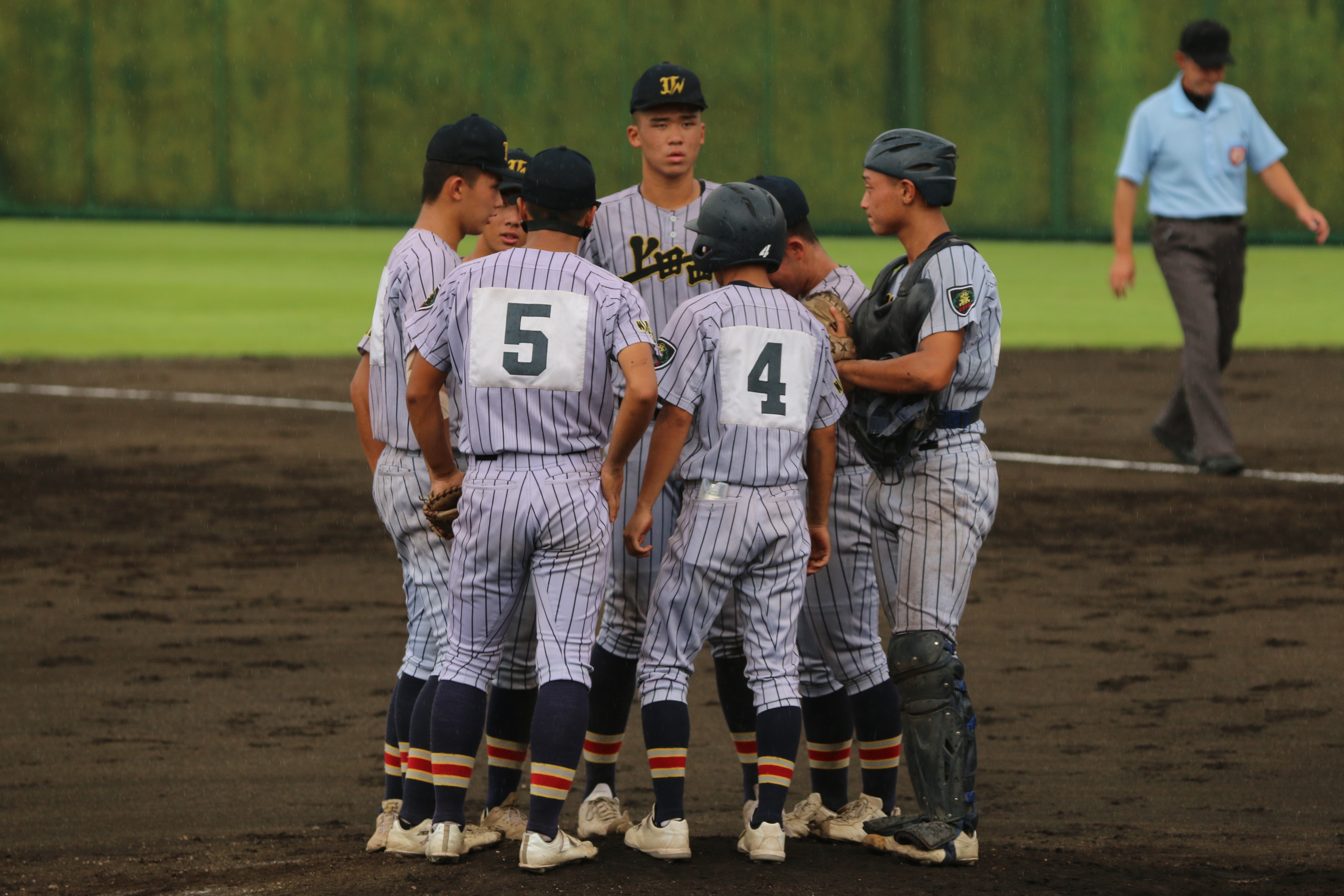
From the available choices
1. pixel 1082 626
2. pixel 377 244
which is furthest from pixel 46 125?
pixel 1082 626

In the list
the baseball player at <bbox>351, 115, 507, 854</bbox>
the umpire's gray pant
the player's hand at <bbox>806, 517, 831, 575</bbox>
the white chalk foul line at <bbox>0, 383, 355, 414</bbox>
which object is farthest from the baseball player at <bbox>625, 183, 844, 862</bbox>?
Result: the white chalk foul line at <bbox>0, 383, 355, 414</bbox>

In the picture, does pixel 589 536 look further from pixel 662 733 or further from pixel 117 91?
pixel 117 91

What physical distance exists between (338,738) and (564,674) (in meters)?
2.11

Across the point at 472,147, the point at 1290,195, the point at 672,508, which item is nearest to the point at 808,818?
the point at 672,508

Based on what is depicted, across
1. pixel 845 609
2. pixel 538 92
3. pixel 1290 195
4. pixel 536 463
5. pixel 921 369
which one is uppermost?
pixel 538 92

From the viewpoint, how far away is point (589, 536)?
422 cm

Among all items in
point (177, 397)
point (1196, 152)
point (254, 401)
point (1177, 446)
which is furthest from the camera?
point (177, 397)

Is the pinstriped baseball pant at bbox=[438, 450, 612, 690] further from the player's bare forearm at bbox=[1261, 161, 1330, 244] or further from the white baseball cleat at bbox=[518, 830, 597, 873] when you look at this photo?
the player's bare forearm at bbox=[1261, 161, 1330, 244]

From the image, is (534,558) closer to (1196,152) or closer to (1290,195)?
(1196,152)

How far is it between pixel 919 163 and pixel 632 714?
8.90ft

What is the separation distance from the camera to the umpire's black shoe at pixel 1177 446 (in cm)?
1109

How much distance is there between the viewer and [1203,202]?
10.3 metres

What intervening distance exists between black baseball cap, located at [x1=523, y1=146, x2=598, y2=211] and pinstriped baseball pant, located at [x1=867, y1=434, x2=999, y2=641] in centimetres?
108

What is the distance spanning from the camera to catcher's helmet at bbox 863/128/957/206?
14.6ft
